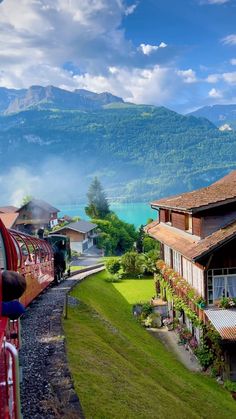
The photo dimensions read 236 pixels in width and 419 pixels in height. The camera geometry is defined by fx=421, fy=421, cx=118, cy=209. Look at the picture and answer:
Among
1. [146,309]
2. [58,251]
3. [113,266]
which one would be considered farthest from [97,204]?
[146,309]

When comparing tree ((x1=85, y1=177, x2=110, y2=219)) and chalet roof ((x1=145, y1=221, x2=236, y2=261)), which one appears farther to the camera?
tree ((x1=85, y1=177, x2=110, y2=219))

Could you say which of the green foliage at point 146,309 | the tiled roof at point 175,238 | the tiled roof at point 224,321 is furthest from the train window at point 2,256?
the green foliage at point 146,309

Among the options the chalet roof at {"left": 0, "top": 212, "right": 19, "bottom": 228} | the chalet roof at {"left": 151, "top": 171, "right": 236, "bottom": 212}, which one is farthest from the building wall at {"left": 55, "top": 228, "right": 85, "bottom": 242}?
the chalet roof at {"left": 151, "top": 171, "right": 236, "bottom": 212}

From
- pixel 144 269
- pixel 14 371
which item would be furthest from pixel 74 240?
pixel 14 371

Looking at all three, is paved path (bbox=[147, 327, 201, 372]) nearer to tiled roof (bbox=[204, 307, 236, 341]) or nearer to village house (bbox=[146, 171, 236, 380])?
village house (bbox=[146, 171, 236, 380])

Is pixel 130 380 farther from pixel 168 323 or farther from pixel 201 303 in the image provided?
pixel 168 323

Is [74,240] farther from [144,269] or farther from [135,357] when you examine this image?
[135,357]

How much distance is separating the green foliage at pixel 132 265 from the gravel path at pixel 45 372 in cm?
2465

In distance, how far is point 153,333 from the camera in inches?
893

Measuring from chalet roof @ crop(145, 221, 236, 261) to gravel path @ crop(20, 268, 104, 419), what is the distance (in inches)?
238

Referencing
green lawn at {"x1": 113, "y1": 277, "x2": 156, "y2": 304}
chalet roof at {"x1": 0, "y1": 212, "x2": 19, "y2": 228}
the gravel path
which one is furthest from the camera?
chalet roof at {"x1": 0, "y1": 212, "x2": 19, "y2": 228}

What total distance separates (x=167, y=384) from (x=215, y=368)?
12.4 feet

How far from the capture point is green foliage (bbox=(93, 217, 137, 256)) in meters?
69.1

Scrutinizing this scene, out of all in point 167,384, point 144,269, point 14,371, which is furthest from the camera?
point 144,269
